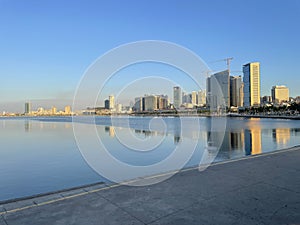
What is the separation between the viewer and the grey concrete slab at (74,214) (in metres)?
3.56

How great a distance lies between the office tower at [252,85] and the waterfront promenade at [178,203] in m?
185

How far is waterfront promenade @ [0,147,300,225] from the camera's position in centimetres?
361

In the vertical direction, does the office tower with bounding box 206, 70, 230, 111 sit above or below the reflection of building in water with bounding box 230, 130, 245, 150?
above

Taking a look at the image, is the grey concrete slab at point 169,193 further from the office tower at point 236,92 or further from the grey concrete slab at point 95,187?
the office tower at point 236,92

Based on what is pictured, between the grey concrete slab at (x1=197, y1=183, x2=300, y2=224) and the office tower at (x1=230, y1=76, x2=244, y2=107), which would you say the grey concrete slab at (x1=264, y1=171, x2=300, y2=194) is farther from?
the office tower at (x1=230, y1=76, x2=244, y2=107)

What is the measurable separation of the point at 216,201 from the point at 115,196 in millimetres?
1786

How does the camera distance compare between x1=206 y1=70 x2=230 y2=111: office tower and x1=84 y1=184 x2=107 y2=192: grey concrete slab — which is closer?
x1=84 y1=184 x2=107 y2=192: grey concrete slab

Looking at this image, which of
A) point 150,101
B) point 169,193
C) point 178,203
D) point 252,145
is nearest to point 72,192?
point 169,193

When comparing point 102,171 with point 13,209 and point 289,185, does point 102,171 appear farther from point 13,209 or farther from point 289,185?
point 289,185

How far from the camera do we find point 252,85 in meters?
180

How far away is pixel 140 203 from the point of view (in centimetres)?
424

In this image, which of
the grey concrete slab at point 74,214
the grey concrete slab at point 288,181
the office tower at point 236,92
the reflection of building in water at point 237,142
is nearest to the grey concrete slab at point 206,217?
the grey concrete slab at point 74,214

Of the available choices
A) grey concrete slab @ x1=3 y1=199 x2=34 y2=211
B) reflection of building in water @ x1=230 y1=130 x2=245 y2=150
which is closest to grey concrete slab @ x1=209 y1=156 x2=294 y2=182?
grey concrete slab @ x1=3 y1=199 x2=34 y2=211

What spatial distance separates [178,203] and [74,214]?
1.66 m
